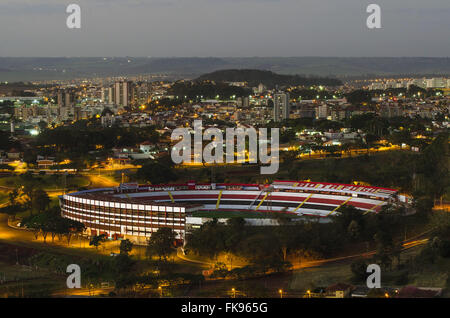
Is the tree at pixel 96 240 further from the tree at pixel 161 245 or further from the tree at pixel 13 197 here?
the tree at pixel 13 197

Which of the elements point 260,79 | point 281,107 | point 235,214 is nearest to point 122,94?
point 281,107

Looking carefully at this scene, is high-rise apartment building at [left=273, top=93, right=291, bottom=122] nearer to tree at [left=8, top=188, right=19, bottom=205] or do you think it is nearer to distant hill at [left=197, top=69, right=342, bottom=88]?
tree at [left=8, top=188, right=19, bottom=205]

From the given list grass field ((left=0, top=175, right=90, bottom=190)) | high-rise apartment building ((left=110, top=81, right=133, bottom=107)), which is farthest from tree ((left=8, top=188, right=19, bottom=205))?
high-rise apartment building ((left=110, top=81, right=133, bottom=107))

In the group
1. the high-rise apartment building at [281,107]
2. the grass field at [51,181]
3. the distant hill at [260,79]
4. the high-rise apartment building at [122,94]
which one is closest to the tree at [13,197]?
the grass field at [51,181]

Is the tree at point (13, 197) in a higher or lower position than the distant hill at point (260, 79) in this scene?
lower

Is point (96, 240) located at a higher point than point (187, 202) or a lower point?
lower

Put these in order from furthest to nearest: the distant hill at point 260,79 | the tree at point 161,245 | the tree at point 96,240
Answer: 1. the distant hill at point 260,79
2. the tree at point 96,240
3. the tree at point 161,245

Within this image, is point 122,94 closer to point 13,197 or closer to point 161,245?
point 13,197

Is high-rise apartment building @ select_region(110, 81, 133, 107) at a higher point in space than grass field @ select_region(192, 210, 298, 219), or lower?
higher
